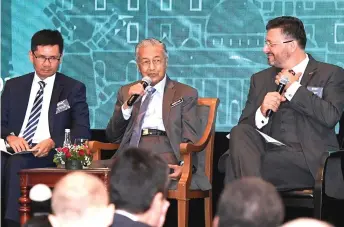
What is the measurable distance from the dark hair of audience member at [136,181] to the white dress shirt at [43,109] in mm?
3146

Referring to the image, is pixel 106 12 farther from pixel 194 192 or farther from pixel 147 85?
pixel 194 192

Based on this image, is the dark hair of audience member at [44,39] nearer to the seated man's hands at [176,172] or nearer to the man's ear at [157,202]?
the seated man's hands at [176,172]

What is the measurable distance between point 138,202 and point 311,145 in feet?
8.72

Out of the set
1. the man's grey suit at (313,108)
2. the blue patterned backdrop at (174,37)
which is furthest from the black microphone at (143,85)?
the blue patterned backdrop at (174,37)

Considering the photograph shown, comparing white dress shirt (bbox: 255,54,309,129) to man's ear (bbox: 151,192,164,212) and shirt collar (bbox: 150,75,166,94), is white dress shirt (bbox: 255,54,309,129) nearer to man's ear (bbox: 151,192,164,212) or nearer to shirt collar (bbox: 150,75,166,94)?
shirt collar (bbox: 150,75,166,94)

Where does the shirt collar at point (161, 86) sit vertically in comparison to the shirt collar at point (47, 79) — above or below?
below

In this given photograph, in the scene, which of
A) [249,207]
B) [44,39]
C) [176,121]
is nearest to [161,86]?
[176,121]

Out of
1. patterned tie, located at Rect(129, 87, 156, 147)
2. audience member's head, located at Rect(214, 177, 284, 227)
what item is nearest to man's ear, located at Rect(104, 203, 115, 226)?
audience member's head, located at Rect(214, 177, 284, 227)

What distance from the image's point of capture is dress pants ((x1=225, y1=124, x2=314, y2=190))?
510 cm

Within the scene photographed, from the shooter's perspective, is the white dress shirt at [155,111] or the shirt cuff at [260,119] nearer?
the shirt cuff at [260,119]

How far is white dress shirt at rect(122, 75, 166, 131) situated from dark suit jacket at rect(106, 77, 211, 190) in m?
0.04

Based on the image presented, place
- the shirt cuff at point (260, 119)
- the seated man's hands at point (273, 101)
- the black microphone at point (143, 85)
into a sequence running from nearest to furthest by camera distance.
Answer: the seated man's hands at point (273, 101) → the shirt cuff at point (260, 119) → the black microphone at point (143, 85)

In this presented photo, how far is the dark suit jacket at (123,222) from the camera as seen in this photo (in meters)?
2.70

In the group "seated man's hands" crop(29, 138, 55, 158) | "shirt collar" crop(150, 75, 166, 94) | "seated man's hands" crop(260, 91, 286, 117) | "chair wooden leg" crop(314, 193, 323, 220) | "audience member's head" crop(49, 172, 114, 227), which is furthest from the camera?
"shirt collar" crop(150, 75, 166, 94)
